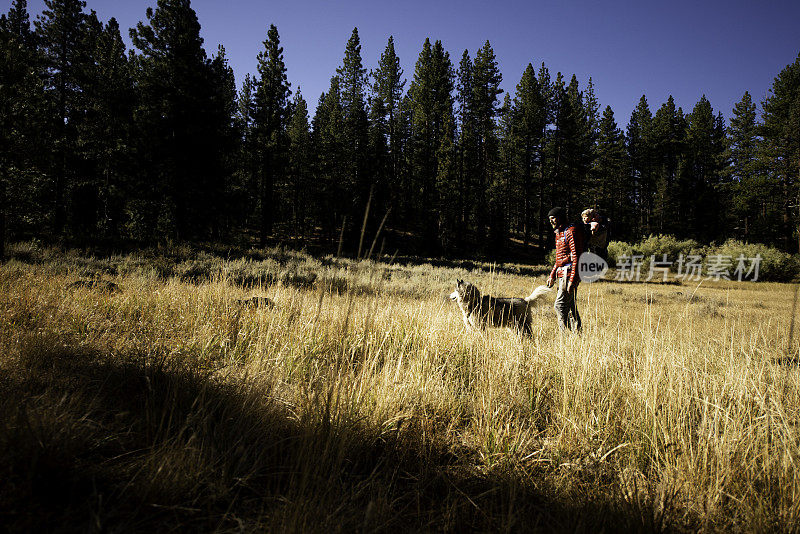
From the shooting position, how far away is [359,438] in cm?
182

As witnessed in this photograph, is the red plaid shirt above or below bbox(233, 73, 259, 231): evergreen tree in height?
below

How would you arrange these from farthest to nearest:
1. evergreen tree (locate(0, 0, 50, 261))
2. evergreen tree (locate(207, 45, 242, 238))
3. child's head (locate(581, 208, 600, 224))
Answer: evergreen tree (locate(207, 45, 242, 238)) < evergreen tree (locate(0, 0, 50, 261)) < child's head (locate(581, 208, 600, 224))

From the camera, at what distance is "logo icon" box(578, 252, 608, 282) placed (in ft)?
14.7

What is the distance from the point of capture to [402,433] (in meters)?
1.96

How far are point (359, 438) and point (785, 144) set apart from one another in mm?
43176

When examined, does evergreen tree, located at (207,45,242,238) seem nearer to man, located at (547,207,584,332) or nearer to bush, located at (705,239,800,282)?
man, located at (547,207,584,332)

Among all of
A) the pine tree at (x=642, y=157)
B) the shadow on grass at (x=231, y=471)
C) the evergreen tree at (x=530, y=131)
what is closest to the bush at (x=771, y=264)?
the evergreen tree at (x=530, y=131)

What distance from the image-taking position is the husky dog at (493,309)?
4.19 m

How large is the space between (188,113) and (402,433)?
60.5 ft

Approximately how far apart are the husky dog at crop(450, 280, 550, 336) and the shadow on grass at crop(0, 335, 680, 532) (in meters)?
2.35

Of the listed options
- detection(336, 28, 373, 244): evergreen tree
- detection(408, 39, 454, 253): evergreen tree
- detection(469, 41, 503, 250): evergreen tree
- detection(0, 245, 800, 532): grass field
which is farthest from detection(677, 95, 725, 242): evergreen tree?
detection(0, 245, 800, 532): grass field

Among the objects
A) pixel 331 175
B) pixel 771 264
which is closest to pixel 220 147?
pixel 331 175

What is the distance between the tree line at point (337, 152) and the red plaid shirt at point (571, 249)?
570 cm

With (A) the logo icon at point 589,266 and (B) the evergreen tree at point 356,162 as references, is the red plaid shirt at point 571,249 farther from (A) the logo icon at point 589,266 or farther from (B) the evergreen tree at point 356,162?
(B) the evergreen tree at point 356,162
